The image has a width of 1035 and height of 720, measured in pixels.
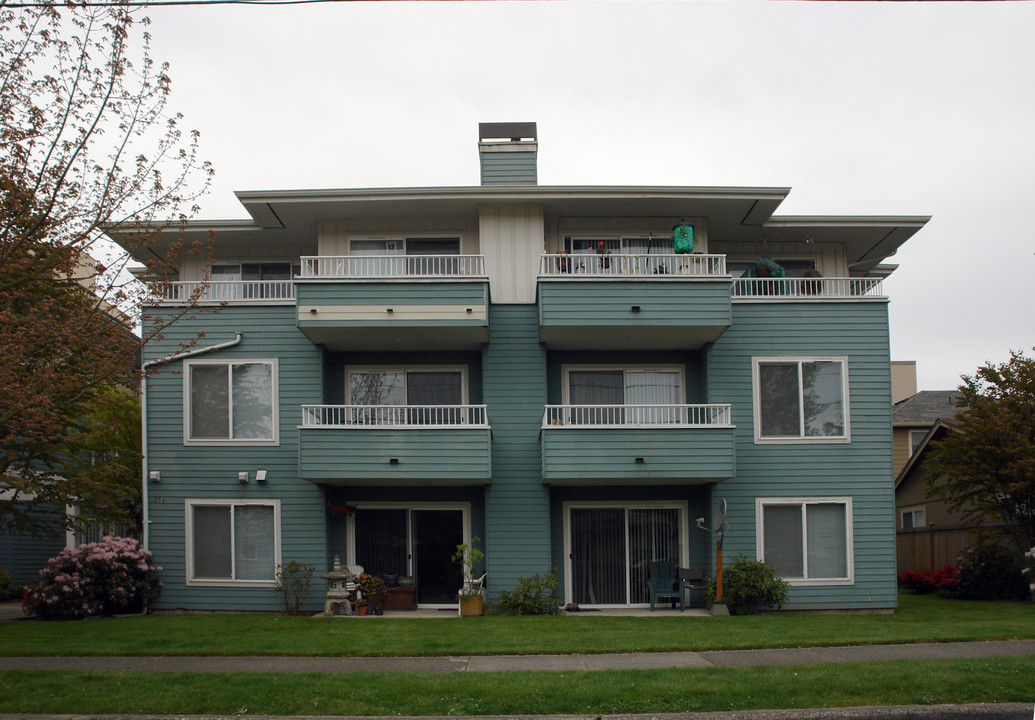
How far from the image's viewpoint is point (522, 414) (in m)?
19.0

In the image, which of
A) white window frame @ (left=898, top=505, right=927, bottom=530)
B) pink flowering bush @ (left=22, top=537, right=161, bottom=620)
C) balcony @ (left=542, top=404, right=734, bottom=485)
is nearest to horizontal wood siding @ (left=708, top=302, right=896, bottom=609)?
balcony @ (left=542, top=404, right=734, bottom=485)

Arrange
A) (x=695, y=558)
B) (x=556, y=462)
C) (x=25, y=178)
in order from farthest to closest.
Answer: (x=695, y=558) → (x=556, y=462) → (x=25, y=178)

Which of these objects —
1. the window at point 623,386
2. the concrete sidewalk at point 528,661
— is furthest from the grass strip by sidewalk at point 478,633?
the window at point 623,386

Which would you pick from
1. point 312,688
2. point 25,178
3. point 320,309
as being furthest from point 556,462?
point 25,178

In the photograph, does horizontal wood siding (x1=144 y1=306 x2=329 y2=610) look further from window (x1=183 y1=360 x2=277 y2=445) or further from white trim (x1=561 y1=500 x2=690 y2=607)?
white trim (x1=561 y1=500 x2=690 y2=607)

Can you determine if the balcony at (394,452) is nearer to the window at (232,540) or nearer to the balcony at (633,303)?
the window at (232,540)

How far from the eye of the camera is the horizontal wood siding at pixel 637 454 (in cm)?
1791

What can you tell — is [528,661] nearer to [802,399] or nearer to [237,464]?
[237,464]

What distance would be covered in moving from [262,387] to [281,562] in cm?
355

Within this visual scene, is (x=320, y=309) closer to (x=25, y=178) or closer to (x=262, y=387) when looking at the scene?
(x=262, y=387)

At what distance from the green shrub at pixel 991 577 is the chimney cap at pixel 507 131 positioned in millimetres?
13956

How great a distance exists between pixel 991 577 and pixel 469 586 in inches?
475

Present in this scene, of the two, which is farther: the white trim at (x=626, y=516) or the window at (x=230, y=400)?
the white trim at (x=626, y=516)

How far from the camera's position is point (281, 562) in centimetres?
1850
